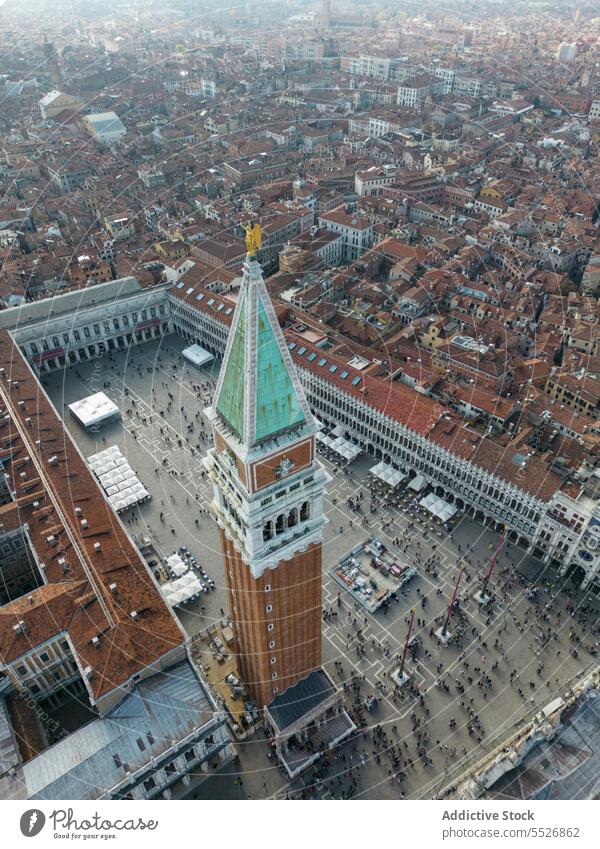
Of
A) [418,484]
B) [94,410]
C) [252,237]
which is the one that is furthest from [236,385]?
[94,410]

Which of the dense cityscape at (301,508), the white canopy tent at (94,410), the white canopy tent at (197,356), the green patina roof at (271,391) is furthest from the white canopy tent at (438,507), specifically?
the white canopy tent at (94,410)

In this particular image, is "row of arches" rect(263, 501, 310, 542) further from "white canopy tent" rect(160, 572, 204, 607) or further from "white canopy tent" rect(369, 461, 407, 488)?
"white canopy tent" rect(369, 461, 407, 488)

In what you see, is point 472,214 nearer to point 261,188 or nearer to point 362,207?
point 362,207

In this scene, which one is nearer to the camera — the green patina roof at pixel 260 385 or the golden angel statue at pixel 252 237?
the golden angel statue at pixel 252 237

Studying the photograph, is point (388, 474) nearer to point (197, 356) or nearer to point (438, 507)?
point (438, 507)

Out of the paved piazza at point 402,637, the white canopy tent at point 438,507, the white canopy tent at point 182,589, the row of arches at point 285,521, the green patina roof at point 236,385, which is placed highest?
the green patina roof at point 236,385

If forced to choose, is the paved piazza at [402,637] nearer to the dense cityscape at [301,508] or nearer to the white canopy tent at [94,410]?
the dense cityscape at [301,508]

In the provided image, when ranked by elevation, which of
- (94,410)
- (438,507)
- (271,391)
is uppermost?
(271,391)
